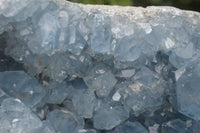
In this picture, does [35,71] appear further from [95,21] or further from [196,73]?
[196,73]

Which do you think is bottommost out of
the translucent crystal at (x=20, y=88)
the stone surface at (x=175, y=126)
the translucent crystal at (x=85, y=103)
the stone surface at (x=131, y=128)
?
the stone surface at (x=131, y=128)

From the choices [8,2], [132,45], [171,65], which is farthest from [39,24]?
[171,65]

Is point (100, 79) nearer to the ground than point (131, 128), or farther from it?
farther from it

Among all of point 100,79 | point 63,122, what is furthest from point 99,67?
point 63,122

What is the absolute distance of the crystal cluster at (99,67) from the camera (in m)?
0.65

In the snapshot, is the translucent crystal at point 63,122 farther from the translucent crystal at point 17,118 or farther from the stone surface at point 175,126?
the stone surface at point 175,126

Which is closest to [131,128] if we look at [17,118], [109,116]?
[109,116]

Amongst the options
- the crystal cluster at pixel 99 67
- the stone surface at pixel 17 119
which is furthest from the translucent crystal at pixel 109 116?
the stone surface at pixel 17 119

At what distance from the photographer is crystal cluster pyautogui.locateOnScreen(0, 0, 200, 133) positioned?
65 centimetres

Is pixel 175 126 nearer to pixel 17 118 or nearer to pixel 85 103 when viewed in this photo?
pixel 85 103

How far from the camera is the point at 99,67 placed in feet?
2.27

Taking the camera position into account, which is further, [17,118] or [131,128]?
[131,128]

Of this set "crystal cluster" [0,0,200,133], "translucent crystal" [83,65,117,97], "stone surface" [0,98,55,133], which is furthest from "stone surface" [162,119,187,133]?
"stone surface" [0,98,55,133]

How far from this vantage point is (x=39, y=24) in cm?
64
